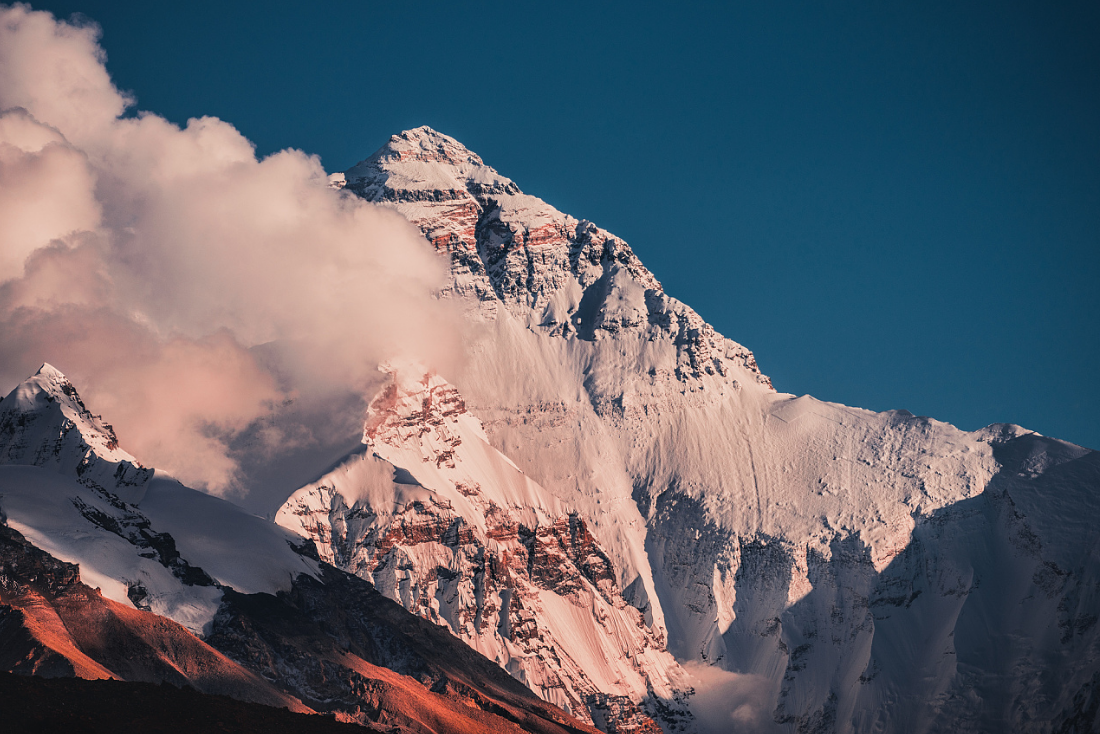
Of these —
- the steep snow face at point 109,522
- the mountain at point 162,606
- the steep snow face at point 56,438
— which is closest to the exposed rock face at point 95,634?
the mountain at point 162,606

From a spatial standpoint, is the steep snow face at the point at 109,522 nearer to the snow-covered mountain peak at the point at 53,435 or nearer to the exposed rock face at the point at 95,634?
the snow-covered mountain peak at the point at 53,435

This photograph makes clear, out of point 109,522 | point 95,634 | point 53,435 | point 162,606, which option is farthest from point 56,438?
point 95,634

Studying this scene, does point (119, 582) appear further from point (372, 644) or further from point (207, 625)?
point (372, 644)

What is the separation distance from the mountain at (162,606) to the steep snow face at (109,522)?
246 mm

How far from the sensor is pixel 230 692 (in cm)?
14488

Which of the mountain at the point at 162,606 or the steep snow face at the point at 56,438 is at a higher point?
the steep snow face at the point at 56,438

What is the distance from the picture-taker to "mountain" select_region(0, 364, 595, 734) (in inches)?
5487

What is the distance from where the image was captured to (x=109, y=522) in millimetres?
171250

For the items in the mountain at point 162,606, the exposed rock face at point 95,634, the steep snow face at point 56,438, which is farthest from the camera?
the steep snow face at point 56,438

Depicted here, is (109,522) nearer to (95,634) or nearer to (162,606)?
(162,606)

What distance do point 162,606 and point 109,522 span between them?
59.9 ft

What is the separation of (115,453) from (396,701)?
67521mm

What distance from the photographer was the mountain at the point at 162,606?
139 meters

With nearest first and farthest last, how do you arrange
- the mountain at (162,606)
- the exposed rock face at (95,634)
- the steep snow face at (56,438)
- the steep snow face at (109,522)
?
the exposed rock face at (95,634) < the mountain at (162,606) < the steep snow face at (109,522) < the steep snow face at (56,438)
